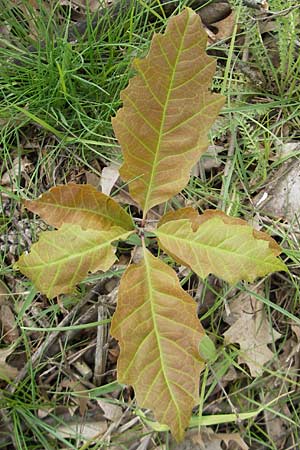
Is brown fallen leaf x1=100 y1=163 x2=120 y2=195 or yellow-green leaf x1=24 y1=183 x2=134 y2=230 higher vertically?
yellow-green leaf x1=24 y1=183 x2=134 y2=230

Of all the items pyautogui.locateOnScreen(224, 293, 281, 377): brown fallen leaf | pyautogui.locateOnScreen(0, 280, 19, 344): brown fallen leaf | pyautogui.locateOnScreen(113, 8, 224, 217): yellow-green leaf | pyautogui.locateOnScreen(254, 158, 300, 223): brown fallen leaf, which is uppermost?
pyautogui.locateOnScreen(113, 8, 224, 217): yellow-green leaf

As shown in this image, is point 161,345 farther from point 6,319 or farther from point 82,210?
point 6,319

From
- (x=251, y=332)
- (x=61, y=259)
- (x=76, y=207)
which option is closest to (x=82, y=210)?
(x=76, y=207)

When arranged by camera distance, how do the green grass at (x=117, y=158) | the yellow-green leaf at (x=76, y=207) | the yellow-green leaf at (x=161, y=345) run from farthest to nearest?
the green grass at (x=117, y=158)
the yellow-green leaf at (x=76, y=207)
the yellow-green leaf at (x=161, y=345)

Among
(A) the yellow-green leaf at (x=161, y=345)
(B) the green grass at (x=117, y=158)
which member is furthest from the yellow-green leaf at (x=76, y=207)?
(B) the green grass at (x=117, y=158)

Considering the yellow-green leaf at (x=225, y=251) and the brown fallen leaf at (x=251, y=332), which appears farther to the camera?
the brown fallen leaf at (x=251, y=332)

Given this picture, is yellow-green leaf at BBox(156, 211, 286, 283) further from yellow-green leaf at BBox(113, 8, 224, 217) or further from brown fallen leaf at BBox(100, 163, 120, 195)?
brown fallen leaf at BBox(100, 163, 120, 195)

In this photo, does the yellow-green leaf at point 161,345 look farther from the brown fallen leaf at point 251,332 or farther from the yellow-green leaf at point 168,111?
the brown fallen leaf at point 251,332

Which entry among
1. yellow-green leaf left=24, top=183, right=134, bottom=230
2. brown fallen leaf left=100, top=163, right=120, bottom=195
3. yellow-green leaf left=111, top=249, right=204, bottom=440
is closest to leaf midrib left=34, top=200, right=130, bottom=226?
yellow-green leaf left=24, top=183, right=134, bottom=230
